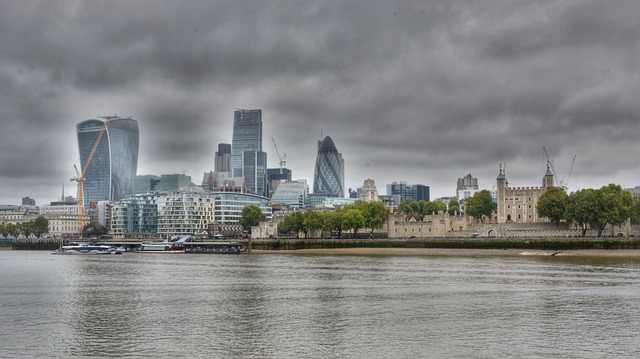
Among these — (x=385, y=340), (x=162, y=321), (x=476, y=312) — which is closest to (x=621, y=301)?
(x=476, y=312)

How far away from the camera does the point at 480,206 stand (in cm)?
16650

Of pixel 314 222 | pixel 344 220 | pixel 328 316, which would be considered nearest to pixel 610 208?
pixel 344 220

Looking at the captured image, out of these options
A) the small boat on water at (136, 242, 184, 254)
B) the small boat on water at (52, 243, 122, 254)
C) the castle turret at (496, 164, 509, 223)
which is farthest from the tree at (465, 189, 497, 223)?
the small boat on water at (52, 243, 122, 254)

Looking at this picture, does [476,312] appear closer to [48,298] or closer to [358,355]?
[358,355]

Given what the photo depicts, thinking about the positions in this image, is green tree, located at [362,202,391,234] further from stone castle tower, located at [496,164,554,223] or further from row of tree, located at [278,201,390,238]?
stone castle tower, located at [496,164,554,223]

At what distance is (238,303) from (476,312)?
56.2 feet

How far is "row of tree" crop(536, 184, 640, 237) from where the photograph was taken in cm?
12356

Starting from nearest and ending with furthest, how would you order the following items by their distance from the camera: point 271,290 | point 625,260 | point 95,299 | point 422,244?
point 95,299
point 271,290
point 625,260
point 422,244

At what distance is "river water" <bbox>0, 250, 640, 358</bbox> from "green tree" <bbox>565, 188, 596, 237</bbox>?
5368 cm

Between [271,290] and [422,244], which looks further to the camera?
[422,244]

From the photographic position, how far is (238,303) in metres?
51.0

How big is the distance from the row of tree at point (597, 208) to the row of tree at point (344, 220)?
1672 inches

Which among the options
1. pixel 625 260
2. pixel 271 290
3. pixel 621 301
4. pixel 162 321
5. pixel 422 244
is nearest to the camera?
pixel 162 321

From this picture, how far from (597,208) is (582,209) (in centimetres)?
255
